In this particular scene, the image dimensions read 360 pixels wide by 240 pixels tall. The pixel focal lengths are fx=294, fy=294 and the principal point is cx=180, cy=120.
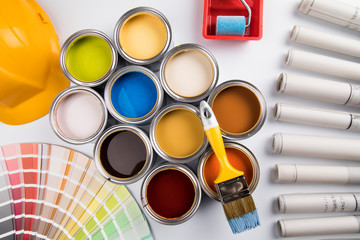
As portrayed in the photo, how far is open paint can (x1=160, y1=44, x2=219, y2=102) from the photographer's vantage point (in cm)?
105

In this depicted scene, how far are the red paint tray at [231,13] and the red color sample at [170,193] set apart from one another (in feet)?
1.83

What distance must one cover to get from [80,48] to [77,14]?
0.75ft

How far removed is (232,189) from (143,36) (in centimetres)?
64

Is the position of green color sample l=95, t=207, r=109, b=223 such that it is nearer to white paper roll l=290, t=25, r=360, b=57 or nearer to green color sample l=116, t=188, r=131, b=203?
green color sample l=116, t=188, r=131, b=203

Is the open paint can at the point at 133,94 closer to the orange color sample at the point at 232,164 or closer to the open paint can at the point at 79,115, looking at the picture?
the open paint can at the point at 79,115

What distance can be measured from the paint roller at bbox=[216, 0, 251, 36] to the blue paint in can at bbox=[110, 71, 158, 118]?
13.5 inches

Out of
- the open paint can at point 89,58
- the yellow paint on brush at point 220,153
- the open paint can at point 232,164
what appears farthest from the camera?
the open paint can at point 89,58

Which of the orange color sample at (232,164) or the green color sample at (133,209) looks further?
the green color sample at (133,209)

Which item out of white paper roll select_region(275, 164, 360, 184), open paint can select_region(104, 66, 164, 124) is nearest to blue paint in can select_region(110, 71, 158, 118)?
open paint can select_region(104, 66, 164, 124)

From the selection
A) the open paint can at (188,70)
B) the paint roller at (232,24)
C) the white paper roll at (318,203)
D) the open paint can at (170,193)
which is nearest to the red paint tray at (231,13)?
the paint roller at (232,24)

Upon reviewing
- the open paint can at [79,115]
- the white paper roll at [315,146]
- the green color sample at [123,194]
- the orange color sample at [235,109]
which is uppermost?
the open paint can at [79,115]

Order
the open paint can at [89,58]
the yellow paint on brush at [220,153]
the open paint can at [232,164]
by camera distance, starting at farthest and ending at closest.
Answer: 1. the open paint can at [89,58]
2. the open paint can at [232,164]
3. the yellow paint on brush at [220,153]

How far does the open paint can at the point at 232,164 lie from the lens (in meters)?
1.02

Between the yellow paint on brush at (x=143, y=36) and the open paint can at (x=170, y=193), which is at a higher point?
the yellow paint on brush at (x=143, y=36)
